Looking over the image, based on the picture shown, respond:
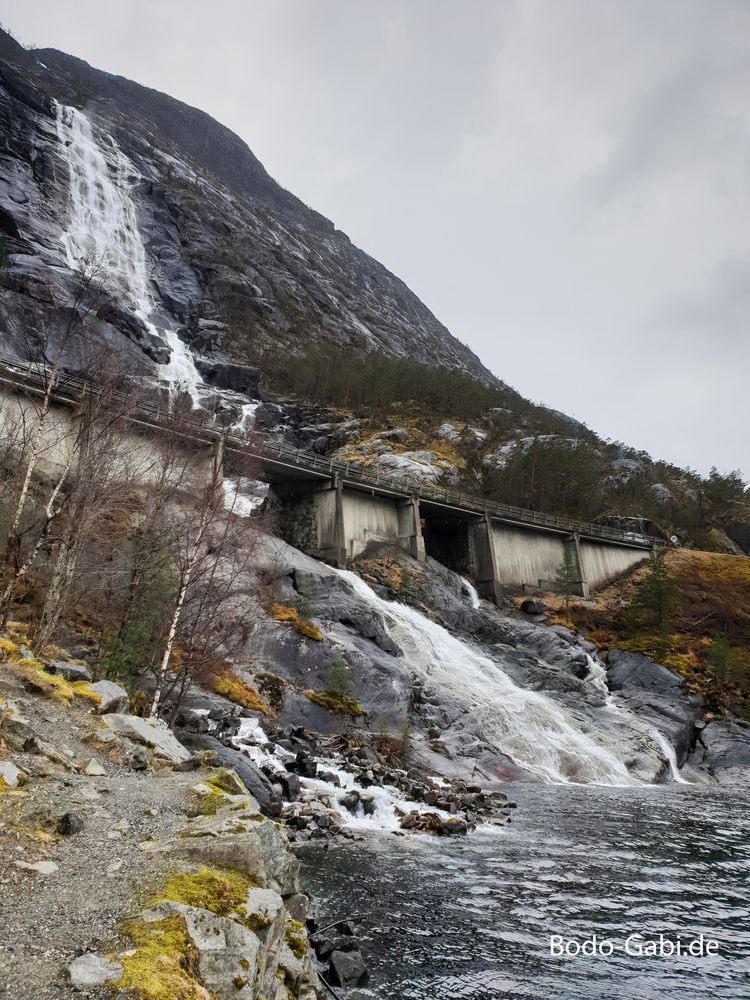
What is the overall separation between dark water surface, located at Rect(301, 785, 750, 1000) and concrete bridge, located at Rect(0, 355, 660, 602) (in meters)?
20.0

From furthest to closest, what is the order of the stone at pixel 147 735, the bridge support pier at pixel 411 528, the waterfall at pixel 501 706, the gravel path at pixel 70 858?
the bridge support pier at pixel 411 528 < the waterfall at pixel 501 706 < the stone at pixel 147 735 < the gravel path at pixel 70 858

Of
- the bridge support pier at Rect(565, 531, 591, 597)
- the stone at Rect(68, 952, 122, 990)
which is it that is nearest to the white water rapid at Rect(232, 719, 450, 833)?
the stone at Rect(68, 952, 122, 990)

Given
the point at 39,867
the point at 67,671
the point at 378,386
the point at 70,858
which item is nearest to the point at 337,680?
the point at 67,671

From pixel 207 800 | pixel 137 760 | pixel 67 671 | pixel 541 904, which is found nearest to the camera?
pixel 207 800

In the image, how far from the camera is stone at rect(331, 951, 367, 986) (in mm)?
6070

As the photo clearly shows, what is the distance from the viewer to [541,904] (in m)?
8.54

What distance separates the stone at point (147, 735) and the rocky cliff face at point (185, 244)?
3653cm

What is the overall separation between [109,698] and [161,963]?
747cm

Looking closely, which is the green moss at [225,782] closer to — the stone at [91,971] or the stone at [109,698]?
the stone at [109,698]

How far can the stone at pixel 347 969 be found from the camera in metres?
6.07

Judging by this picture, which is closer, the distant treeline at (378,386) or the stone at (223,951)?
the stone at (223,951)

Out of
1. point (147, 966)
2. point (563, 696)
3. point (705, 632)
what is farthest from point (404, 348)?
point (147, 966)

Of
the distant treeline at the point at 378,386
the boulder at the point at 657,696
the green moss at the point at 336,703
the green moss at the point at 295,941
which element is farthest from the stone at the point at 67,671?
the distant treeline at the point at 378,386

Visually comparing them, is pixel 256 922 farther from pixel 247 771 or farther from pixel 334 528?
pixel 334 528
